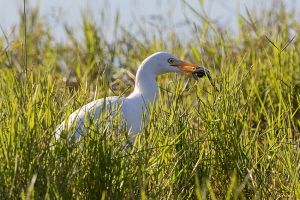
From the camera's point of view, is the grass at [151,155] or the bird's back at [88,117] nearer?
the grass at [151,155]

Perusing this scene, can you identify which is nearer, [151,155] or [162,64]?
[151,155]

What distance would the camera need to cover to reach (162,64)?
4.76 metres

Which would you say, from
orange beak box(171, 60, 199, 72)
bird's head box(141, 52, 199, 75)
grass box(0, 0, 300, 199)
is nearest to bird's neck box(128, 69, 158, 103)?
bird's head box(141, 52, 199, 75)

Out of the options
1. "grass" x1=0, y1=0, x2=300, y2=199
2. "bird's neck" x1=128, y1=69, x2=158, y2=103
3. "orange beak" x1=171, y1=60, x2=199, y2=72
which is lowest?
"grass" x1=0, y1=0, x2=300, y2=199

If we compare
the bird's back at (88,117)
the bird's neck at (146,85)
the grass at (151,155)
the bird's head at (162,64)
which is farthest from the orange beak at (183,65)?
the bird's back at (88,117)

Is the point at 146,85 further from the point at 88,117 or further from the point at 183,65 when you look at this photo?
the point at 88,117

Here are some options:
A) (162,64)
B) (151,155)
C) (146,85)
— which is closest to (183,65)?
(162,64)

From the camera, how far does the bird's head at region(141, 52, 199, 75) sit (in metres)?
4.75

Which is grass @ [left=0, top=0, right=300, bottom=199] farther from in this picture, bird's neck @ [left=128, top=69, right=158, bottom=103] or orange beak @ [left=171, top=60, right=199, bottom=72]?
bird's neck @ [left=128, top=69, right=158, bottom=103]

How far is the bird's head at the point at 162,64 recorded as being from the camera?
4.75 metres

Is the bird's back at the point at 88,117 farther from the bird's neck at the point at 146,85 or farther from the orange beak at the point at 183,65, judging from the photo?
the orange beak at the point at 183,65

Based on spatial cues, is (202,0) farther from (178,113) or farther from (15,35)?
(15,35)

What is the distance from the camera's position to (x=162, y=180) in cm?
324

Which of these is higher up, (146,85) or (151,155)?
(146,85)
